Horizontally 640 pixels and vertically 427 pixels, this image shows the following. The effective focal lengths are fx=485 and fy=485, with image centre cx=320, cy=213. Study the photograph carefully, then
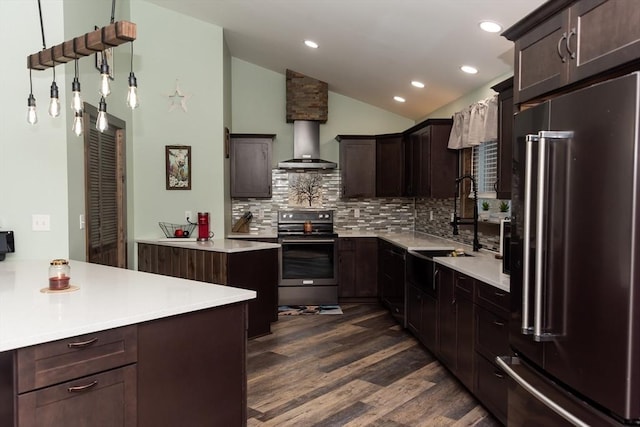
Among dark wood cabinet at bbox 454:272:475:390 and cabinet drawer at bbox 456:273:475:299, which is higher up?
cabinet drawer at bbox 456:273:475:299

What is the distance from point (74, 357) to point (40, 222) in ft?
6.68

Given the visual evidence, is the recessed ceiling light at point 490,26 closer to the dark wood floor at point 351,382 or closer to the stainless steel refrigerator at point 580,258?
the stainless steel refrigerator at point 580,258

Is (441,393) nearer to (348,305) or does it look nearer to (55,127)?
(348,305)

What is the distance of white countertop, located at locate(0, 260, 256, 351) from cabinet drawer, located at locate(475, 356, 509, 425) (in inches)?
61.1

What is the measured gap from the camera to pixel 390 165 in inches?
248

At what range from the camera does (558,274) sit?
5.93 feet

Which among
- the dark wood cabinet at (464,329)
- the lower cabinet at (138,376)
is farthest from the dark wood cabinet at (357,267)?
the lower cabinet at (138,376)

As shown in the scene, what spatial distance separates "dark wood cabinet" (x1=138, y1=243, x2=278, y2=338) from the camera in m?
4.50

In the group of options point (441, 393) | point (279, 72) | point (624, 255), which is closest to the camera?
point (624, 255)

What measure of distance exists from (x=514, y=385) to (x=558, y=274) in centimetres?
68

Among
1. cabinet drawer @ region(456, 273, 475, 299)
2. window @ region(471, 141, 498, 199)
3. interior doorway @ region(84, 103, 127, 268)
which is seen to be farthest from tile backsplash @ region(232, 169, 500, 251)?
cabinet drawer @ region(456, 273, 475, 299)

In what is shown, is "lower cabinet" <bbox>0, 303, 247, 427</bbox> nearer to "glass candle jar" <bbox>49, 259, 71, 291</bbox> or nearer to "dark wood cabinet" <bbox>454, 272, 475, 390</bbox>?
"glass candle jar" <bbox>49, 259, 71, 291</bbox>

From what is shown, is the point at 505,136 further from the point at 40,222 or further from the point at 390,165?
the point at 40,222

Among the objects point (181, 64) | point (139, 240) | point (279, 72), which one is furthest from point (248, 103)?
point (139, 240)
